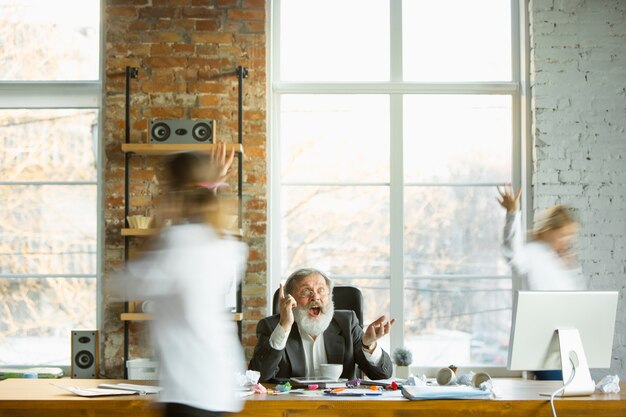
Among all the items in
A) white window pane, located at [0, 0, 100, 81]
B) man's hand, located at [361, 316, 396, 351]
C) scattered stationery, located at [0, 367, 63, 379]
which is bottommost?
scattered stationery, located at [0, 367, 63, 379]

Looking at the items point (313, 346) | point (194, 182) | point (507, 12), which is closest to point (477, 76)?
point (507, 12)

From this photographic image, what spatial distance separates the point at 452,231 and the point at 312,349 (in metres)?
1.97

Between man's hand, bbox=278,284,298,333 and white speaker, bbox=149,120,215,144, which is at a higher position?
white speaker, bbox=149,120,215,144

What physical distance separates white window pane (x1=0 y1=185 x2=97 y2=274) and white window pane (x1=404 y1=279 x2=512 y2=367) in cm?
207

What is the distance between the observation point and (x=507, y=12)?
A: 247 inches

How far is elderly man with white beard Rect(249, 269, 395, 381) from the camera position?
4180mm

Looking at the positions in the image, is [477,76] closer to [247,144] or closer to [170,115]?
[247,144]

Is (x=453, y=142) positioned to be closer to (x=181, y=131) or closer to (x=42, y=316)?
(x=181, y=131)

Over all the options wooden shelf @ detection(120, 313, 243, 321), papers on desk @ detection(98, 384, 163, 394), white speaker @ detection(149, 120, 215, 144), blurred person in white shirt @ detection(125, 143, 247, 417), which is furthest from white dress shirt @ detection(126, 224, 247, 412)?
white speaker @ detection(149, 120, 215, 144)

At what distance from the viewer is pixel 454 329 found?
611 cm

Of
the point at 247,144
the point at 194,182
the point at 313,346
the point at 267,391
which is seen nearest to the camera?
the point at 194,182

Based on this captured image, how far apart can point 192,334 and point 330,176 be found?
3.52m

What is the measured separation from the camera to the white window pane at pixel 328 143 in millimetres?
6164

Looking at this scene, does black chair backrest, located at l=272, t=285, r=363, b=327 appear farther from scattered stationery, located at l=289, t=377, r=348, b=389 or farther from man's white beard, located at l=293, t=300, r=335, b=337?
scattered stationery, located at l=289, t=377, r=348, b=389
